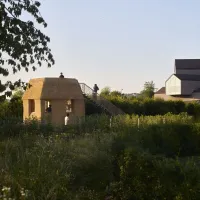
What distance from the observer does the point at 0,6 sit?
8.69 m

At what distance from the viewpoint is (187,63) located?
94.6 metres

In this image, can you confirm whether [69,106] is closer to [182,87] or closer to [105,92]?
[105,92]

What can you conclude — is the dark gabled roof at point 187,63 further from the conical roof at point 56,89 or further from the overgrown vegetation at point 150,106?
the conical roof at point 56,89

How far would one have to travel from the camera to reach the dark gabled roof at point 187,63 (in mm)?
93562

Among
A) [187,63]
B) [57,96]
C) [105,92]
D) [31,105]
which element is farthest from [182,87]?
[57,96]

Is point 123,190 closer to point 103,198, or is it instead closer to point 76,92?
point 103,198

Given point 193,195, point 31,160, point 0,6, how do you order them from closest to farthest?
point 193,195 → point 31,160 → point 0,6

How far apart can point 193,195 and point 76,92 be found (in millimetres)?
31816

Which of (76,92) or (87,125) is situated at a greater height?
(76,92)

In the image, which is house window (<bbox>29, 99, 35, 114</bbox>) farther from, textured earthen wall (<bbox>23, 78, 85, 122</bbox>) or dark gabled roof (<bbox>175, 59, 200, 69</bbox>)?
dark gabled roof (<bbox>175, 59, 200, 69</bbox>)

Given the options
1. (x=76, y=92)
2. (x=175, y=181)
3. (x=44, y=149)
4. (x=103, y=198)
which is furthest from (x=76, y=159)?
(x=76, y=92)

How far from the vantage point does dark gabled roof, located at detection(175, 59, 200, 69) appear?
3684 inches

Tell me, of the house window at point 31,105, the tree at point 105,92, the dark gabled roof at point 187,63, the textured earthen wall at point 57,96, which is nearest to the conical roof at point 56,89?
the textured earthen wall at point 57,96

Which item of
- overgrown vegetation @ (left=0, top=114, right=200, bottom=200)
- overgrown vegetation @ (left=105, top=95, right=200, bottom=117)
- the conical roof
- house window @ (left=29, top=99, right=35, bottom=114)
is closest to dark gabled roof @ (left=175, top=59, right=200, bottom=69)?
overgrown vegetation @ (left=105, top=95, right=200, bottom=117)
